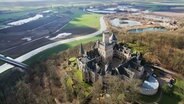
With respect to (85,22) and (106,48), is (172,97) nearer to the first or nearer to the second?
(106,48)

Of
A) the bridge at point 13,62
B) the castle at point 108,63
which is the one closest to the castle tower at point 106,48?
the castle at point 108,63

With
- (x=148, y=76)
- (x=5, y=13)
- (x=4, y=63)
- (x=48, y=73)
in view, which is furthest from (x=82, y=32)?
(x=5, y=13)

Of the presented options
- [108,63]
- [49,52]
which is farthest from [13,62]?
[108,63]

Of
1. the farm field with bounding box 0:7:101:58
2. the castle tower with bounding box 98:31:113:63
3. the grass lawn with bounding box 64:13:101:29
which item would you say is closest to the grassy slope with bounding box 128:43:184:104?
the castle tower with bounding box 98:31:113:63

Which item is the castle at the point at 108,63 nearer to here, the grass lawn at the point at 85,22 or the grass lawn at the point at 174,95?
the grass lawn at the point at 174,95

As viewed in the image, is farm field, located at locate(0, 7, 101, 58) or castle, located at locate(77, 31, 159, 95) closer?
castle, located at locate(77, 31, 159, 95)

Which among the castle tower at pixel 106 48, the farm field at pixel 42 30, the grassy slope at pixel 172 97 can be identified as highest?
the castle tower at pixel 106 48

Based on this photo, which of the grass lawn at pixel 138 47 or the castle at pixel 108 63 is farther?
the grass lawn at pixel 138 47

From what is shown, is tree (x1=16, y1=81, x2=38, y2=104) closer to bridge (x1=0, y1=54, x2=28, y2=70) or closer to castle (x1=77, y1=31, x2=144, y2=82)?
castle (x1=77, y1=31, x2=144, y2=82)
